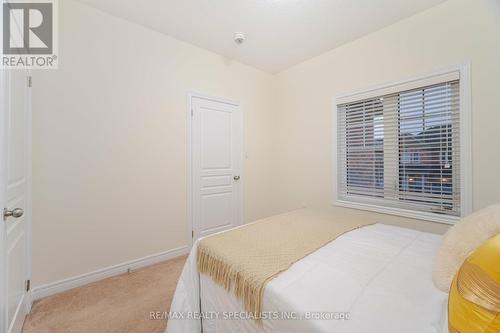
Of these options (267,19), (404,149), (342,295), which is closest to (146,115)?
(267,19)

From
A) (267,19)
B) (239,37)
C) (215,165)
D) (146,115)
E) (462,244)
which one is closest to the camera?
(462,244)

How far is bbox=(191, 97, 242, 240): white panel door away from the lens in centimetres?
273

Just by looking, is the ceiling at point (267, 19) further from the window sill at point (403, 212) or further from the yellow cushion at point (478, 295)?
the yellow cushion at point (478, 295)

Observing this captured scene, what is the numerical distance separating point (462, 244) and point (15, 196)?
242 centimetres

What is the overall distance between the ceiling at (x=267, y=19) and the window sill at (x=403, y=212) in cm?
200

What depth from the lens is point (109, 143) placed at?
2.10 metres

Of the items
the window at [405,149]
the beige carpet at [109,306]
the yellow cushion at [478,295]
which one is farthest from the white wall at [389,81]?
the beige carpet at [109,306]

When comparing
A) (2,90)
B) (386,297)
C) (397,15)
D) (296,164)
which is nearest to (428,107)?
(397,15)

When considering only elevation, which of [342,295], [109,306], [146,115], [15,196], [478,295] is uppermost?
[146,115]

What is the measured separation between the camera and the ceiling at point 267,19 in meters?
1.98

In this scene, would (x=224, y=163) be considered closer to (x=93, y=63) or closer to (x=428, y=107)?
(x=93, y=63)

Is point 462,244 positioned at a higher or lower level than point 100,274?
higher

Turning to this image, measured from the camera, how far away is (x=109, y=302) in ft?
5.66

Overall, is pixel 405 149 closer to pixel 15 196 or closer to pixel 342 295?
pixel 342 295
